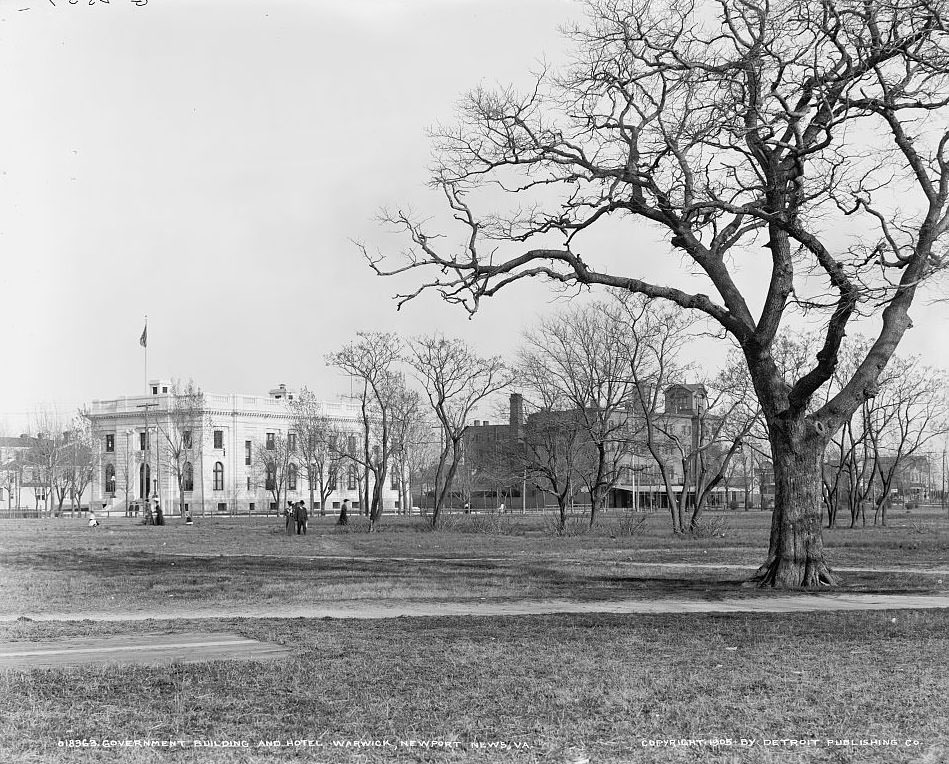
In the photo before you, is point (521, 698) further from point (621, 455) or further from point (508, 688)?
point (621, 455)

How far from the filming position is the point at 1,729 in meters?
7.15

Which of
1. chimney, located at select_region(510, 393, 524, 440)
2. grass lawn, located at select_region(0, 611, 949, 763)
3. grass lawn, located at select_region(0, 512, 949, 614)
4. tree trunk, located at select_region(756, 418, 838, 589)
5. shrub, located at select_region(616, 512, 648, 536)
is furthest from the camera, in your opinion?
chimney, located at select_region(510, 393, 524, 440)

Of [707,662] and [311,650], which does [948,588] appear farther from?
[311,650]

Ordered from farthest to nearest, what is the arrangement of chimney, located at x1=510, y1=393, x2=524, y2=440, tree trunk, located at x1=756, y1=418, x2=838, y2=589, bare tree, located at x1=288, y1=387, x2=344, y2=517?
1. bare tree, located at x1=288, y1=387, x2=344, y2=517
2. chimney, located at x1=510, y1=393, x2=524, y2=440
3. tree trunk, located at x1=756, y1=418, x2=838, y2=589

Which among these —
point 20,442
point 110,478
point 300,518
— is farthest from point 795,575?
point 110,478

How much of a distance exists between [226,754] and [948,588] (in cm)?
1467

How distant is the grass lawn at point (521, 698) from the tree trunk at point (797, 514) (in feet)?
20.9

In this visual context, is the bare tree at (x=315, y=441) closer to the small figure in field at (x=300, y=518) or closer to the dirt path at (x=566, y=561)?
the small figure in field at (x=300, y=518)

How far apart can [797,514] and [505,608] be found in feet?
20.7

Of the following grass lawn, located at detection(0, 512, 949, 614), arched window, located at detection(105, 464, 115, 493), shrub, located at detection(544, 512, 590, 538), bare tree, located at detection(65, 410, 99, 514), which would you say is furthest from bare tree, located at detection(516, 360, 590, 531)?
arched window, located at detection(105, 464, 115, 493)

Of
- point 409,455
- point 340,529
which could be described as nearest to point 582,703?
point 340,529

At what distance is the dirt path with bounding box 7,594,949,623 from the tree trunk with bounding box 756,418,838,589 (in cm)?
191

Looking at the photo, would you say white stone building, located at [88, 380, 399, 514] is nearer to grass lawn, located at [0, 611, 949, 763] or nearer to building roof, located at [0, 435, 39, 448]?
building roof, located at [0, 435, 39, 448]

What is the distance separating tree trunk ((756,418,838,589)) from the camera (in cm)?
1811
